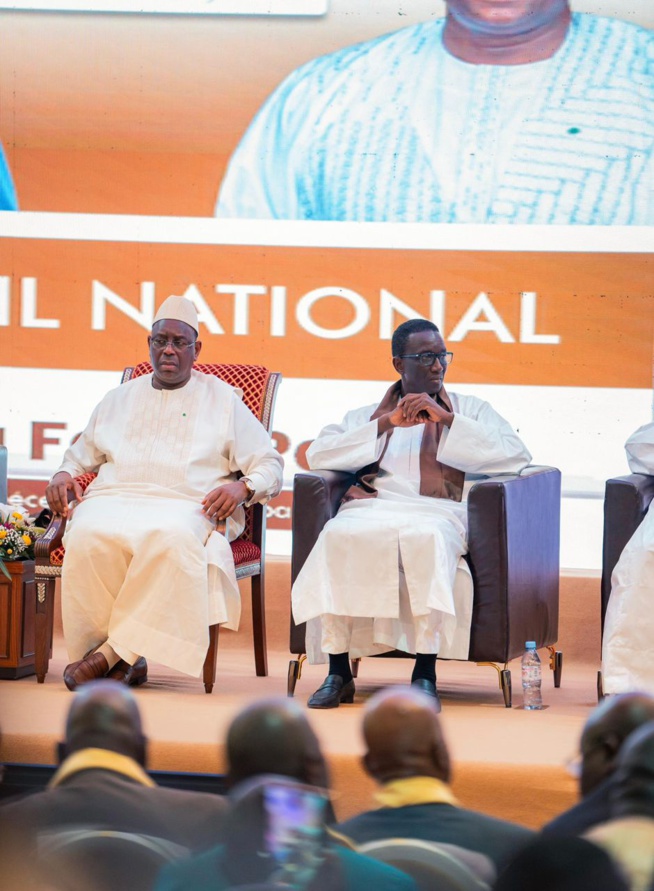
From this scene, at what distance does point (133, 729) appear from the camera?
140 cm

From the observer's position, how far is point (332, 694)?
3.70 metres

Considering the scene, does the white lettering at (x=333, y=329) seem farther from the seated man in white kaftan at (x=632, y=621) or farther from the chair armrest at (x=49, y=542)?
the seated man in white kaftan at (x=632, y=621)

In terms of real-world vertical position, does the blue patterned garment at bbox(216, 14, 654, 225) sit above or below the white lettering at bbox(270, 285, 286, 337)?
above

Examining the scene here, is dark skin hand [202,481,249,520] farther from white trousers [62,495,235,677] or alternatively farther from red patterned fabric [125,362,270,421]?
red patterned fabric [125,362,270,421]

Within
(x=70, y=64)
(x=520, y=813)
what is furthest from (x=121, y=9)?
(x=520, y=813)

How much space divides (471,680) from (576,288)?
6.57 feet

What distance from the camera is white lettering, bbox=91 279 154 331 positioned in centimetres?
594

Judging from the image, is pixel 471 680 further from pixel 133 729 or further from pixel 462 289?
pixel 133 729

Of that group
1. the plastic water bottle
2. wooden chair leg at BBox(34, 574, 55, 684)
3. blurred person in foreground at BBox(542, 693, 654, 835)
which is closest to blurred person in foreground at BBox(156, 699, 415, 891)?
blurred person in foreground at BBox(542, 693, 654, 835)

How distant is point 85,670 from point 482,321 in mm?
2732

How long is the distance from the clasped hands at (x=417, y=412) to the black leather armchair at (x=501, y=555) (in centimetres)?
26

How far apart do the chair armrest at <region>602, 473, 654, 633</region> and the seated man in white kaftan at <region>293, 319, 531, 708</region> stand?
436 mm

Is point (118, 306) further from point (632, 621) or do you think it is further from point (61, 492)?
point (632, 621)

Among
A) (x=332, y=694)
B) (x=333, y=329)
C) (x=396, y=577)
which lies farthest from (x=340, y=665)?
(x=333, y=329)
